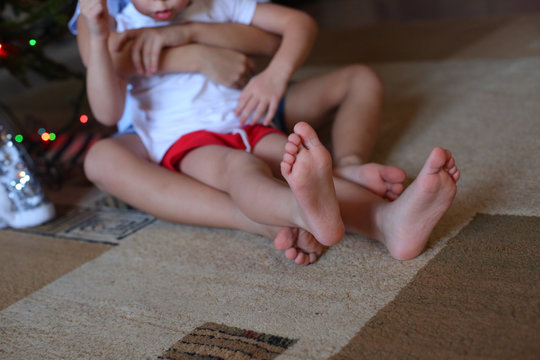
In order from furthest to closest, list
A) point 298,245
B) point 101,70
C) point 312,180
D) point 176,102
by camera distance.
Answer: point 176,102
point 101,70
point 298,245
point 312,180

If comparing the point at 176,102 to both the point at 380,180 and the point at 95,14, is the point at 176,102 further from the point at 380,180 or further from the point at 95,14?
the point at 380,180

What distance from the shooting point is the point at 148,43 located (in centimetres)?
103

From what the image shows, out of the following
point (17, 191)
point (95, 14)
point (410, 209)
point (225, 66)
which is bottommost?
point (17, 191)

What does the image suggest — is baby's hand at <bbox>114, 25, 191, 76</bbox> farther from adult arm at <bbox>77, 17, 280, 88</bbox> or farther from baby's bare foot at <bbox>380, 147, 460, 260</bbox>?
baby's bare foot at <bbox>380, 147, 460, 260</bbox>

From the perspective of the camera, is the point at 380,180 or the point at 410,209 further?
the point at 380,180

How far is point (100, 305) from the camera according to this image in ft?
2.64

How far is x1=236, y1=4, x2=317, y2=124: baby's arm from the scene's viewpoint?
40.7 inches

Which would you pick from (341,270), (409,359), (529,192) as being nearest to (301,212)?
(341,270)

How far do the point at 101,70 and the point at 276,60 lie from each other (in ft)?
1.03

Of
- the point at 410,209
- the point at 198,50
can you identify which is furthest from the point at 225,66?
the point at 410,209

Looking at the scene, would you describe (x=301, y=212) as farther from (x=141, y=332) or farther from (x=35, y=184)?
(x=35, y=184)

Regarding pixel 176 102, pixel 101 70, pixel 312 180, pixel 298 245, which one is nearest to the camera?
pixel 312 180

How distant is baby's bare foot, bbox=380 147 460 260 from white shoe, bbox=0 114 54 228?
2.33ft

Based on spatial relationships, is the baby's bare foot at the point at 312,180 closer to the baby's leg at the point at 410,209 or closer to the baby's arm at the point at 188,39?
the baby's leg at the point at 410,209
